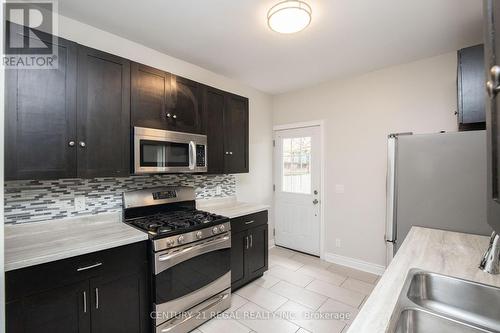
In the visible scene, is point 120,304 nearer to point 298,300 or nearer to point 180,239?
point 180,239

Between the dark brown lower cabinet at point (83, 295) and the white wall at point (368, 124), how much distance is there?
267 cm

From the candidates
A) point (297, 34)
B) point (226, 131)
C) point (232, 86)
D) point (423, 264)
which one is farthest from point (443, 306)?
point (232, 86)

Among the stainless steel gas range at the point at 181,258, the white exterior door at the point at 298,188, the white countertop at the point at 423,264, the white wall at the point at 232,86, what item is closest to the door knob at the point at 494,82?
the white countertop at the point at 423,264

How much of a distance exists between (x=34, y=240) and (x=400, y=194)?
2.85 m

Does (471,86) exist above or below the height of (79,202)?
above

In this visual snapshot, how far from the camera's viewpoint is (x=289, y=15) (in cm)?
182

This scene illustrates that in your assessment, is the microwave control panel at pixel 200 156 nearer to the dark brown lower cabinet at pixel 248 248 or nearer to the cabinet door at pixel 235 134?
the cabinet door at pixel 235 134

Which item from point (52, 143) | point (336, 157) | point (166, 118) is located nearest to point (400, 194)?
point (336, 157)

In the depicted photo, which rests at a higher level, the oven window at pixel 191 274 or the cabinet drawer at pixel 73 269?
the cabinet drawer at pixel 73 269

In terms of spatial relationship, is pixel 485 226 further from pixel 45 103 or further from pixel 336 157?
pixel 45 103

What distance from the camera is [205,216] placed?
241 centimetres

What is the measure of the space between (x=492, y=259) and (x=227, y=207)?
2.36 metres

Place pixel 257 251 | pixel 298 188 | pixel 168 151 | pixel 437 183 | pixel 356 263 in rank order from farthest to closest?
pixel 298 188, pixel 356 263, pixel 257 251, pixel 168 151, pixel 437 183

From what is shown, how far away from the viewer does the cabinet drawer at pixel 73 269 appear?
4.35 ft
